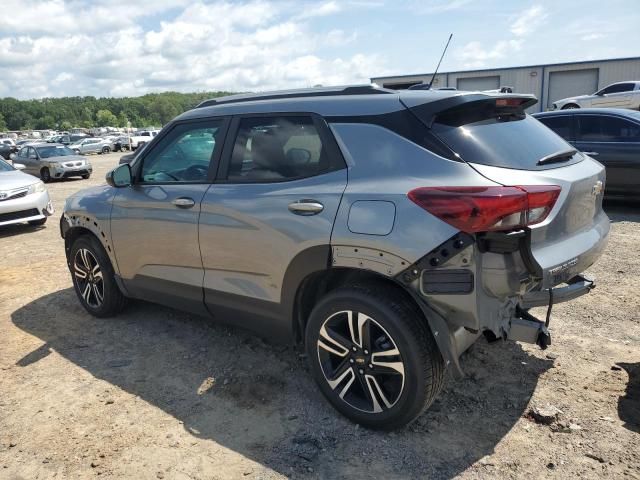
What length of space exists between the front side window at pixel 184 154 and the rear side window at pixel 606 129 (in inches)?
265

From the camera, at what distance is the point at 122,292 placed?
15.0 ft

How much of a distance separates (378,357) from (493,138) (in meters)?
1.34

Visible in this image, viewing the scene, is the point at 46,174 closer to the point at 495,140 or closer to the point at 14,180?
the point at 14,180

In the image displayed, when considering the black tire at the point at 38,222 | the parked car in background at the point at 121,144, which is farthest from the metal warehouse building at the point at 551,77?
the black tire at the point at 38,222

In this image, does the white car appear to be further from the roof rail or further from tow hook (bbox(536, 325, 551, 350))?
tow hook (bbox(536, 325, 551, 350))

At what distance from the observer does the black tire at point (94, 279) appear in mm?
4617

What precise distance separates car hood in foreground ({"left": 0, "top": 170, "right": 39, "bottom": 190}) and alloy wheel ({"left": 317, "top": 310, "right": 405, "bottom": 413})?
800 cm

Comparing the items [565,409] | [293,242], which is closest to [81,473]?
[293,242]

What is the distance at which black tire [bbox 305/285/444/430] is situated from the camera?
271cm

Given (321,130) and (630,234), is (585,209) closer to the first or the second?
(321,130)

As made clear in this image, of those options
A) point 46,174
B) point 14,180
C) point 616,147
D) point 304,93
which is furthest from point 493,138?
point 46,174

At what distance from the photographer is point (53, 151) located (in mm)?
21125

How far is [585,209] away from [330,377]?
A: 1763 millimetres

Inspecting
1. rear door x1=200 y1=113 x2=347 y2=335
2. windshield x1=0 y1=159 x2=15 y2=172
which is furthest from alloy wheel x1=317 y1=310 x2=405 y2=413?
windshield x1=0 y1=159 x2=15 y2=172
